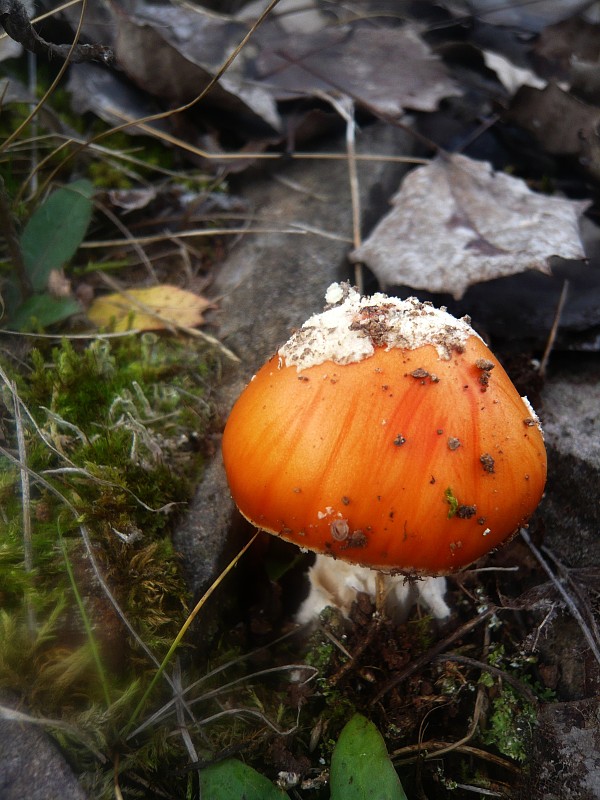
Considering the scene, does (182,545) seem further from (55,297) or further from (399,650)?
(55,297)

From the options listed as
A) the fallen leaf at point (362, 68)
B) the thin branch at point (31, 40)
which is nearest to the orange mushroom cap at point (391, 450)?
the thin branch at point (31, 40)

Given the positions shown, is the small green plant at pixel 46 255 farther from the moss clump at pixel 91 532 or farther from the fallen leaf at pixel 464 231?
the fallen leaf at pixel 464 231

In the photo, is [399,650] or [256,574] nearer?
[399,650]

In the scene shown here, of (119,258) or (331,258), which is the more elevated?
(119,258)

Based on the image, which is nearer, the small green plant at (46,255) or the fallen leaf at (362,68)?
the small green plant at (46,255)

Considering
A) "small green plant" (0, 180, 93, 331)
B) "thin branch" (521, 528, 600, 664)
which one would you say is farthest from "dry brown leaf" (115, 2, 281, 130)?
"thin branch" (521, 528, 600, 664)

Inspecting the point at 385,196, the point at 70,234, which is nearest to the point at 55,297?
the point at 70,234

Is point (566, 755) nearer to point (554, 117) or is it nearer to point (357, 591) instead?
point (357, 591)
